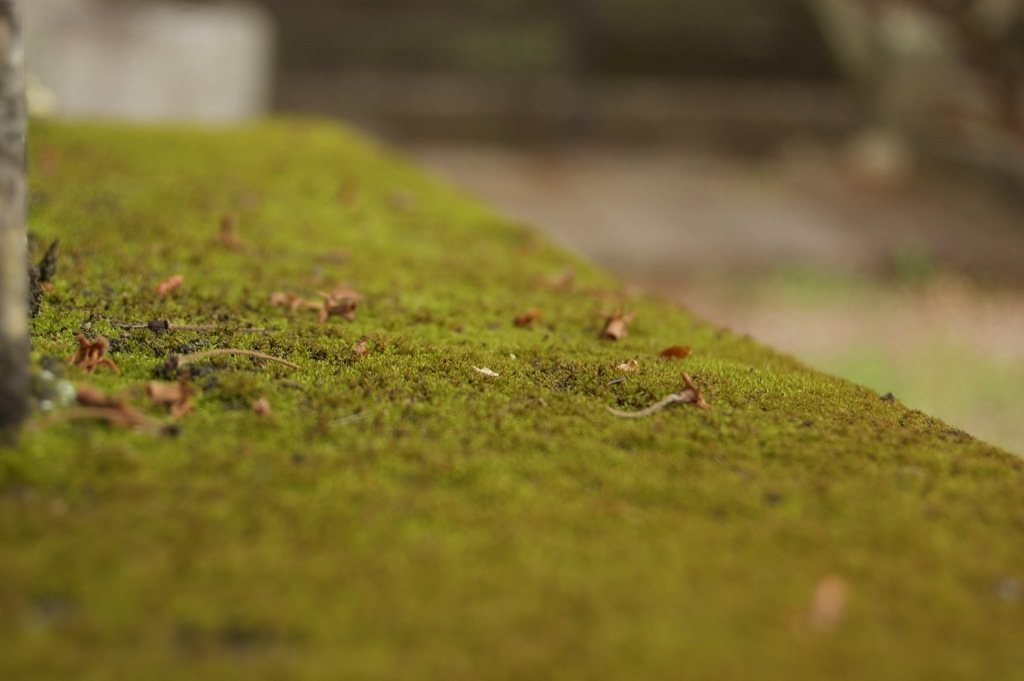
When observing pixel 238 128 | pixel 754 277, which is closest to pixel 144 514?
pixel 238 128

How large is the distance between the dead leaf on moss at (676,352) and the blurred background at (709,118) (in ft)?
9.60

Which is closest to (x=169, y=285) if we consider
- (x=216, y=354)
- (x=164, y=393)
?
(x=216, y=354)

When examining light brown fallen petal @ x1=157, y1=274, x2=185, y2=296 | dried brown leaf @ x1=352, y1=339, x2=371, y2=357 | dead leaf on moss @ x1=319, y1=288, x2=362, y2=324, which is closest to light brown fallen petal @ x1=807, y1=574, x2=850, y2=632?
dried brown leaf @ x1=352, y1=339, x2=371, y2=357

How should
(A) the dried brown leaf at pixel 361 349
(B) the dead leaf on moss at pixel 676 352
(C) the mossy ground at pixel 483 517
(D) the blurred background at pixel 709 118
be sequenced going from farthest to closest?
1. (D) the blurred background at pixel 709 118
2. (B) the dead leaf on moss at pixel 676 352
3. (A) the dried brown leaf at pixel 361 349
4. (C) the mossy ground at pixel 483 517

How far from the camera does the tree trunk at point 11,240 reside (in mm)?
1318

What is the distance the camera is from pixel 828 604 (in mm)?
1134

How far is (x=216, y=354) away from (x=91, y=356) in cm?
21

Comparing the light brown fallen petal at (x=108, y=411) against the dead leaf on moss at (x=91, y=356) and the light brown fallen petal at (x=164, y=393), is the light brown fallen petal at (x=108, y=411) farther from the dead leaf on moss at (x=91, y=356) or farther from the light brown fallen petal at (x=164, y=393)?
the dead leaf on moss at (x=91, y=356)

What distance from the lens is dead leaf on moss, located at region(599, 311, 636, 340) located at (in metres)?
2.12

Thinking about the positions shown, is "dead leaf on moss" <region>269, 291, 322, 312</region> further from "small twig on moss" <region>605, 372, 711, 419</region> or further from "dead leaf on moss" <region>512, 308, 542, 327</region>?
"small twig on moss" <region>605, 372, 711, 419</region>

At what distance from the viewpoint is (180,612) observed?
1.07 metres

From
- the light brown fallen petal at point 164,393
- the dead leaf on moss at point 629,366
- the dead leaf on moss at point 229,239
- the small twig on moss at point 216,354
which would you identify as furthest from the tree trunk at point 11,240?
the dead leaf on moss at point 229,239

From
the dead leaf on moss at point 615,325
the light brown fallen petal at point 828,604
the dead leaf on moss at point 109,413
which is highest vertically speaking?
the dead leaf on moss at point 615,325

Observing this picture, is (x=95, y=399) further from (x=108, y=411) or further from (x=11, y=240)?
(x=11, y=240)
